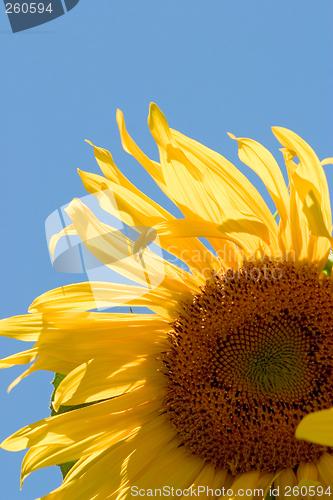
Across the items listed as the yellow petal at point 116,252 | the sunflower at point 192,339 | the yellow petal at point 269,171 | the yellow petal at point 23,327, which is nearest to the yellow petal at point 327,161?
the sunflower at point 192,339

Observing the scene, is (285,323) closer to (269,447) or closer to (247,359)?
(247,359)

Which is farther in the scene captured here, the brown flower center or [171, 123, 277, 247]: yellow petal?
→ [171, 123, 277, 247]: yellow petal

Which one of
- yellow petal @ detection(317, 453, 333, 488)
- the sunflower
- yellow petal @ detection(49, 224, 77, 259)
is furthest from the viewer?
yellow petal @ detection(49, 224, 77, 259)

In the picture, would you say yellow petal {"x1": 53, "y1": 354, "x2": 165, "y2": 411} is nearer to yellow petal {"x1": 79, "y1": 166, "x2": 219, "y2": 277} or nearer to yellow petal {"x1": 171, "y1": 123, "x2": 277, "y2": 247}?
yellow petal {"x1": 79, "y1": 166, "x2": 219, "y2": 277}

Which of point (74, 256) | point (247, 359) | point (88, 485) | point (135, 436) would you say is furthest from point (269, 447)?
point (74, 256)

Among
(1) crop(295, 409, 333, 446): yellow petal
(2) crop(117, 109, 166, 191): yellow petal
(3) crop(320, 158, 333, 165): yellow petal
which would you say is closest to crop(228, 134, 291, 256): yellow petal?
(3) crop(320, 158, 333, 165): yellow petal

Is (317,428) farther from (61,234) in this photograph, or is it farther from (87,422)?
(61,234)

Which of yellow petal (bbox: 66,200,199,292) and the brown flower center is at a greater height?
yellow petal (bbox: 66,200,199,292)

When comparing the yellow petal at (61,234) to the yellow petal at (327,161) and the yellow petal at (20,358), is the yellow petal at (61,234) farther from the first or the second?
the yellow petal at (327,161)
